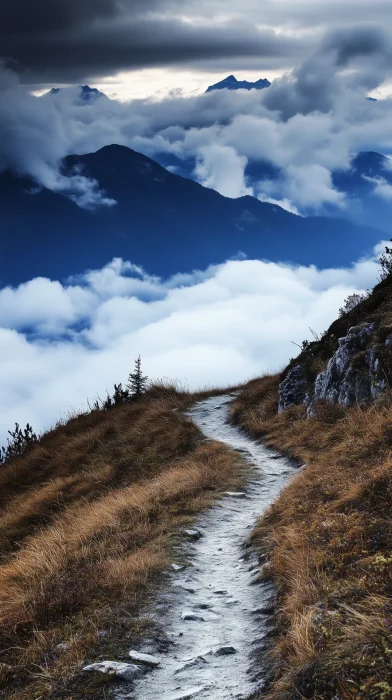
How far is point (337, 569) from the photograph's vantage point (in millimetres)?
7219

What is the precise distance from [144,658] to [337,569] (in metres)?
2.49

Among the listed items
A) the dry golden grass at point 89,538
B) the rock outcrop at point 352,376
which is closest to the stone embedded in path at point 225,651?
the dry golden grass at point 89,538

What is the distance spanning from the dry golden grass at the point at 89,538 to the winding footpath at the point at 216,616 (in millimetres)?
426

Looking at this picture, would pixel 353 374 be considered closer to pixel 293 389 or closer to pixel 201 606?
pixel 293 389

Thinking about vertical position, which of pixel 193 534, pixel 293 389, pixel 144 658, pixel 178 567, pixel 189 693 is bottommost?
pixel 189 693

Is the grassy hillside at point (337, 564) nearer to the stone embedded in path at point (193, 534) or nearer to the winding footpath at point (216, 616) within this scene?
the winding footpath at point (216, 616)

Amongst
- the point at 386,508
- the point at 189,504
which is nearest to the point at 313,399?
the point at 189,504

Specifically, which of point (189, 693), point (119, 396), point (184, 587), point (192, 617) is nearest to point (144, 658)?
point (189, 693)

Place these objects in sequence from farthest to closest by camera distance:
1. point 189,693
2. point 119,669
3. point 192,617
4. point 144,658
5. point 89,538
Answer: point 89,538
point 192,617
point 144,658
point 119,669
point 189,693

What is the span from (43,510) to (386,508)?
11.5 m

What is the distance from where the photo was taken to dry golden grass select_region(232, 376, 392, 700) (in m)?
5.17

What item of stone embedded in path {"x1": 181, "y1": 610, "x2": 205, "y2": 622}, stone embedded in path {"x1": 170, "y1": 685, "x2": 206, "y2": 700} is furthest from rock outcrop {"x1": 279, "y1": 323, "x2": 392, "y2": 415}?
stone embedded in path {"x1": 170, "y1": 685, "x2": 206, "y2": 700}

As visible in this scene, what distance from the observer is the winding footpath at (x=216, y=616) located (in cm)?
615

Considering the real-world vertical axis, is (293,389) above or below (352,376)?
above
